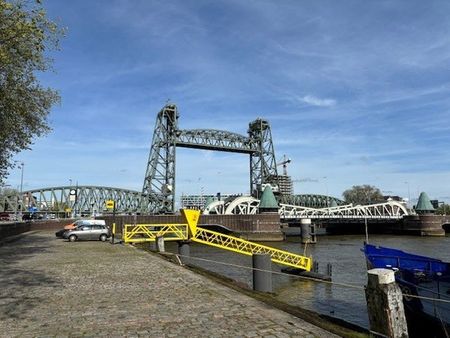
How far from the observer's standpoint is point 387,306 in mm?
7680

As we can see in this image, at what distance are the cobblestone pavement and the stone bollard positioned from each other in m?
1.08

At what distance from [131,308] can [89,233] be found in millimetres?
33809

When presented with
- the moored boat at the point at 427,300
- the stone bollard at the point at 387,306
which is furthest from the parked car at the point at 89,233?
the stone bollard at the point at 387,306

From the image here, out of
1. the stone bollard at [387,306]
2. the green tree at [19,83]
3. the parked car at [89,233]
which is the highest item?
the green tree at [19,83]

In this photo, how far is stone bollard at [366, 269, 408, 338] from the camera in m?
7.64

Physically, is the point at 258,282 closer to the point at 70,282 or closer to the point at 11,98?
the point at 70,282

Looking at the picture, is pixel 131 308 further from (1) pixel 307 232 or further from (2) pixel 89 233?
(1) pixel 307 232

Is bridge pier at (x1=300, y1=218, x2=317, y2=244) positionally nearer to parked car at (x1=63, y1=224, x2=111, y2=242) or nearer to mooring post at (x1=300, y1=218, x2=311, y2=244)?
mooring post at (x1=300, y1=218, x2=311, y2=244)

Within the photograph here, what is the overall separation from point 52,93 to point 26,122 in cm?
225

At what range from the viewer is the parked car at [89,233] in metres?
41.8

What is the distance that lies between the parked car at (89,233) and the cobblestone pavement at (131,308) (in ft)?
79.8

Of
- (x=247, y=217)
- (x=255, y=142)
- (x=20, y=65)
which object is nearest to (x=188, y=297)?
(x=20, y=65)

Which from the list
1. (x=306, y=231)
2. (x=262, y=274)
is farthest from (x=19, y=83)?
(x=306, y=231)

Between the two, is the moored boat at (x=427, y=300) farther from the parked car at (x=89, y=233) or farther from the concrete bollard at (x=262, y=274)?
the parked car at (x=89, y=233)
